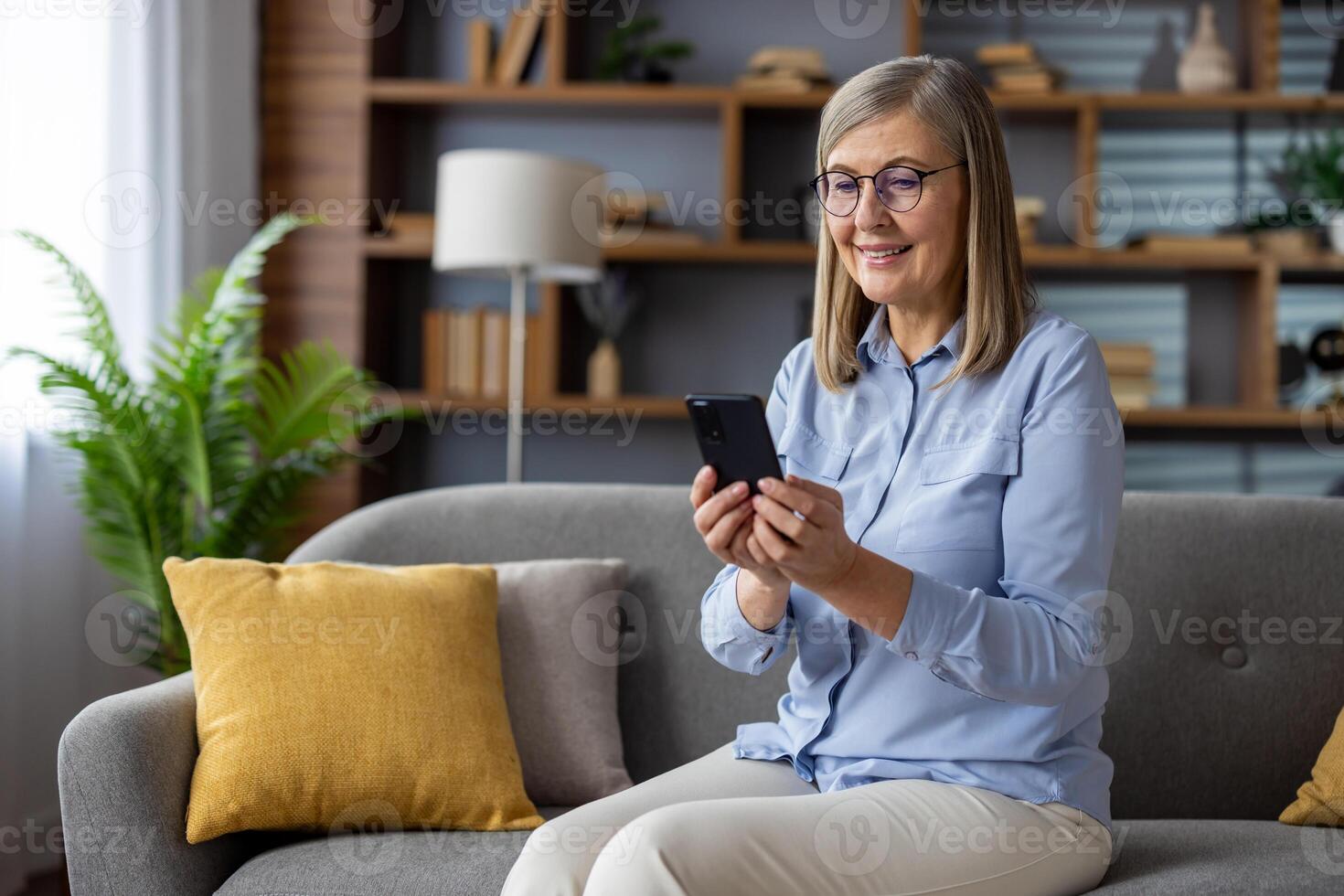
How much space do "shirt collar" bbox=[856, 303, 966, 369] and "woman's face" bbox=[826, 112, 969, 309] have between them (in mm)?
57

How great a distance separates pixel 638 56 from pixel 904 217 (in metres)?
2.58

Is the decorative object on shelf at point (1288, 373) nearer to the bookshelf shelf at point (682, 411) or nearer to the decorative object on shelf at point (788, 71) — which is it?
the bookshelf shelf at point (682, 411)

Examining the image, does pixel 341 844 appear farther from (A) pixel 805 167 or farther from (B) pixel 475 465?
(A) pixel 805 167

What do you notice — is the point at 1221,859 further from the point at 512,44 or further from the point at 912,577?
the point at 512,44

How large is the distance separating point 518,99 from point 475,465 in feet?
3.70

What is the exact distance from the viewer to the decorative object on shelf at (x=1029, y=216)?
365 centimetres

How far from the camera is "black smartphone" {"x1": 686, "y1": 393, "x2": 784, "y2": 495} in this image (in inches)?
46.1

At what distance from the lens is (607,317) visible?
12.6 feet

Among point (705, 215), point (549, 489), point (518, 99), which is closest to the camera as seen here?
point (549, 489)

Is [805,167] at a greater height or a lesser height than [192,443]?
greater

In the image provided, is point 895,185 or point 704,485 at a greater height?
point 895,185

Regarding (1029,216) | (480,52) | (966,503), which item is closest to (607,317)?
(480,52)

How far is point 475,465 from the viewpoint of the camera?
4.04 m

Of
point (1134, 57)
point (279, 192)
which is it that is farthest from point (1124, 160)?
point (279, 192)
